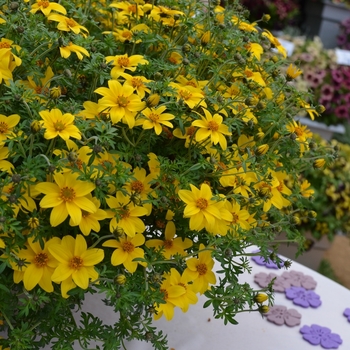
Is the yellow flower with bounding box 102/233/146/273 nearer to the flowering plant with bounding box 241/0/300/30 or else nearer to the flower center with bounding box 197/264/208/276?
the flower center with bounding box 197/264/208/276

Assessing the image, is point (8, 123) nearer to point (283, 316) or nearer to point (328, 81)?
point (283, 316)

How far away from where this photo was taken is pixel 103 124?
2.12 feet

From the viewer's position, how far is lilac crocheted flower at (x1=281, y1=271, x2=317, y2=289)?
1189 mm

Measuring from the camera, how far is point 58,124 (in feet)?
2.00

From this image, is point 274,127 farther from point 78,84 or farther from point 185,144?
point 78,84

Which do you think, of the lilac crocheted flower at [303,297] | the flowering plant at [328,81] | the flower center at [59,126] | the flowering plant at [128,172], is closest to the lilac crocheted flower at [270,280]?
the lilac crocheted flower at [303,297]

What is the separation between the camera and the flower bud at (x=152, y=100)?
2.15 ft

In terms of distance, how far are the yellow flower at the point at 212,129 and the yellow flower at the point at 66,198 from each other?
0.15 m

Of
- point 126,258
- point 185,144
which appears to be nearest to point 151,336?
point 126,258

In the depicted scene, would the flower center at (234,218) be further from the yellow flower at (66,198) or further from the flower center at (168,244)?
the yellow flower at (66,198)

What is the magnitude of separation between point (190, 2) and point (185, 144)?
32 cm

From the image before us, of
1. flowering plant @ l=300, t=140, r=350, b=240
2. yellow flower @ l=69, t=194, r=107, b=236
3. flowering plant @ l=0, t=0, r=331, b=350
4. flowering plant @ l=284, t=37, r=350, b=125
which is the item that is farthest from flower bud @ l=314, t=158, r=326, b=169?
flowering plant @ l=284, t=37, r=350, b=125

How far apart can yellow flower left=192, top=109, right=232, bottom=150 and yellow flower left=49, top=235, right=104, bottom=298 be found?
0.18m

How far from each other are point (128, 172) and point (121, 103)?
0.27ft
